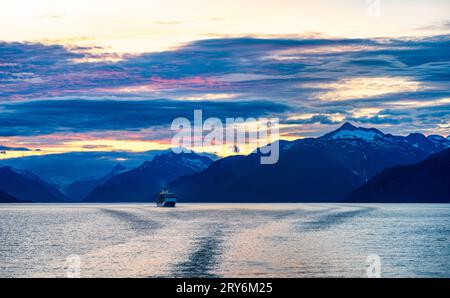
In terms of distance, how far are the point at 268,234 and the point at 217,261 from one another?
62347mm

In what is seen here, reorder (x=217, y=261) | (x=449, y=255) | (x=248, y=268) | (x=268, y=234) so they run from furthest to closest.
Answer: (x=268, y=234) → (x=449, y=255) → (x=217, y=261) → (x=248, y=268)

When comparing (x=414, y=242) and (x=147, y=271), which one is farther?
(x=414, y=242)

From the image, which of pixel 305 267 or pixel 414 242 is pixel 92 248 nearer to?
pixel 305 267

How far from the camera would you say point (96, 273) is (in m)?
87.8

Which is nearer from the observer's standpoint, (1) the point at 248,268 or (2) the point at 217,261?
(1) the point at 248,268

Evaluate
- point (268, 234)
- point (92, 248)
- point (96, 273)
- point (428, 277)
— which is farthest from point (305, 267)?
point (268, 234)
